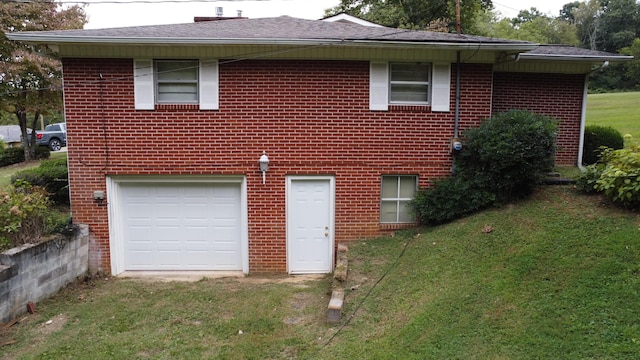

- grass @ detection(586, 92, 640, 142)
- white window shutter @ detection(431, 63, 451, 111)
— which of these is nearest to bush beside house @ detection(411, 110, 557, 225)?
white window shutter @ detection(431, 63, 451, 111)

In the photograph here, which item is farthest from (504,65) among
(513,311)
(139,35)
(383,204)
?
(139,35)

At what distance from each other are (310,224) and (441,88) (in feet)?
13.3

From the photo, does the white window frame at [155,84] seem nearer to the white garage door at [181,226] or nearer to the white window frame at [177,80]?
the white window frame at [177,80]

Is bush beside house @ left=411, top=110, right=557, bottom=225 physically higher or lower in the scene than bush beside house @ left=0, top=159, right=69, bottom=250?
higher

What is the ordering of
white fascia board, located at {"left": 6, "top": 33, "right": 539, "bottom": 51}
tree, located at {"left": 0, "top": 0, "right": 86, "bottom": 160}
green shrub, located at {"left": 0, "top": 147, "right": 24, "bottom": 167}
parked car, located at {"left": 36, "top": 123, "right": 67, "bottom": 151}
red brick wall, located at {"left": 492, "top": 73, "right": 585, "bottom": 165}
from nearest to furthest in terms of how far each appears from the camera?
white fascia board, located at {"left": 6, "top": 33, "right": 539, "bottom": 51}, red brick wall, located at {"left": 492, "top": 73, "right": 585, "bottom": 165}, tree, located at {"left": 0, "top": 0, "right": 86, "bottom": 160}, green shrub, located at {"left": 0, "top": 147, "right": 24, "bottom": 167}, parked car, located at {"left": 36, "top": 123, "right": 67, "bottom": 151}

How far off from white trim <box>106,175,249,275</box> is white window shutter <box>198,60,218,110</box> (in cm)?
154

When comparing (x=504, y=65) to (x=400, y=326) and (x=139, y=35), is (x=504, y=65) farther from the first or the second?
(x=139, y=35)

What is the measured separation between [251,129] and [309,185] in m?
1.72

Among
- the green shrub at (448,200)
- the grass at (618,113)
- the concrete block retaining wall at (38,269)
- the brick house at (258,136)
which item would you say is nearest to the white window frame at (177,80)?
the brick house at (258,136)

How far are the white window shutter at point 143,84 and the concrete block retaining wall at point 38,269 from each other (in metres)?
2.89

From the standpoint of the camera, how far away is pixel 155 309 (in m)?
7.76

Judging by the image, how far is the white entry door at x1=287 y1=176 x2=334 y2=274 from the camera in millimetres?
9617

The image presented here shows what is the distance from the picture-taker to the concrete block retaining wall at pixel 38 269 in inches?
282

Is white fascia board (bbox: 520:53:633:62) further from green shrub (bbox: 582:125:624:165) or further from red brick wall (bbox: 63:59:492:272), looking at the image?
green shrub (bbox: 582:125:624:165)
